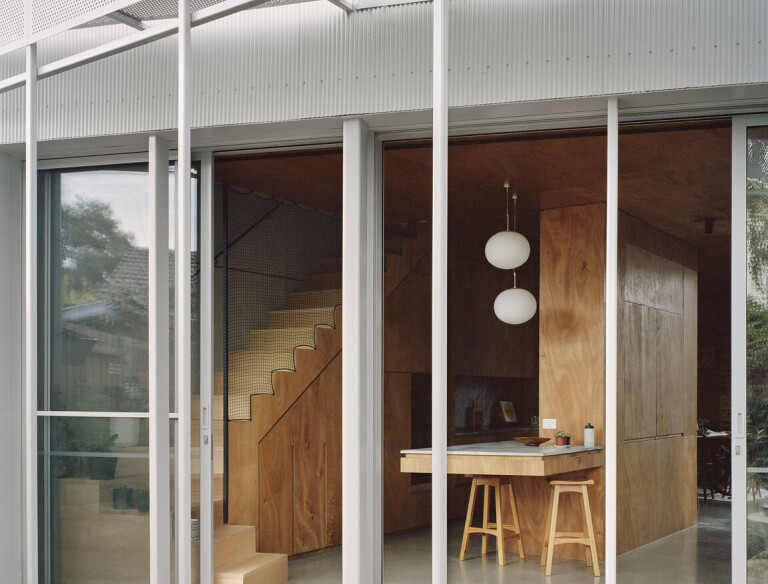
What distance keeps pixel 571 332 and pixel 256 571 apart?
3140 mm

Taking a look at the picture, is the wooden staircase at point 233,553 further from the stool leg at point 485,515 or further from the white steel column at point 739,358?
the white steel column at point 739,358

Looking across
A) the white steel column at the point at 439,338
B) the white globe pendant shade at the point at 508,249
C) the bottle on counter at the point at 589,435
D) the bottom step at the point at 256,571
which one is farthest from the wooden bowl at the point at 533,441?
the white steel column at the point at 439,338

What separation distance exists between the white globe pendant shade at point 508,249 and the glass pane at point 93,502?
2913 millimetres

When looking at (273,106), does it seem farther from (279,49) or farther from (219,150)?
(219,150)

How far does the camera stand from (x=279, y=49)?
4691 mm

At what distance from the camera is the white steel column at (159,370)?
4.94 meters

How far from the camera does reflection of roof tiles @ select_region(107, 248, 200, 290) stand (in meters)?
5.16

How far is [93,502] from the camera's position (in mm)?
5188

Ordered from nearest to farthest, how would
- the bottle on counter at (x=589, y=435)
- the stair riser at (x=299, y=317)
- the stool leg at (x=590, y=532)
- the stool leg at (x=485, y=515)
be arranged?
the stool leg at (x=590, y=532) → the stool leg at (x=485, y=515) → the bottle on counter at (x=589, y=435) → the stair riser at (x=299, y=317)

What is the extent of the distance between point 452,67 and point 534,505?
389cm

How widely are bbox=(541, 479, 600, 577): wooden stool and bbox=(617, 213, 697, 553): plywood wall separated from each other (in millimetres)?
540

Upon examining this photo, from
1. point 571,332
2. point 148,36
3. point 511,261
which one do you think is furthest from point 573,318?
point 148,36

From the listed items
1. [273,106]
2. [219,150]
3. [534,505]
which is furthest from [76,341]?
[534,505]

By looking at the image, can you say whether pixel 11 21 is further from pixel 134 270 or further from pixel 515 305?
pixel 515 305
